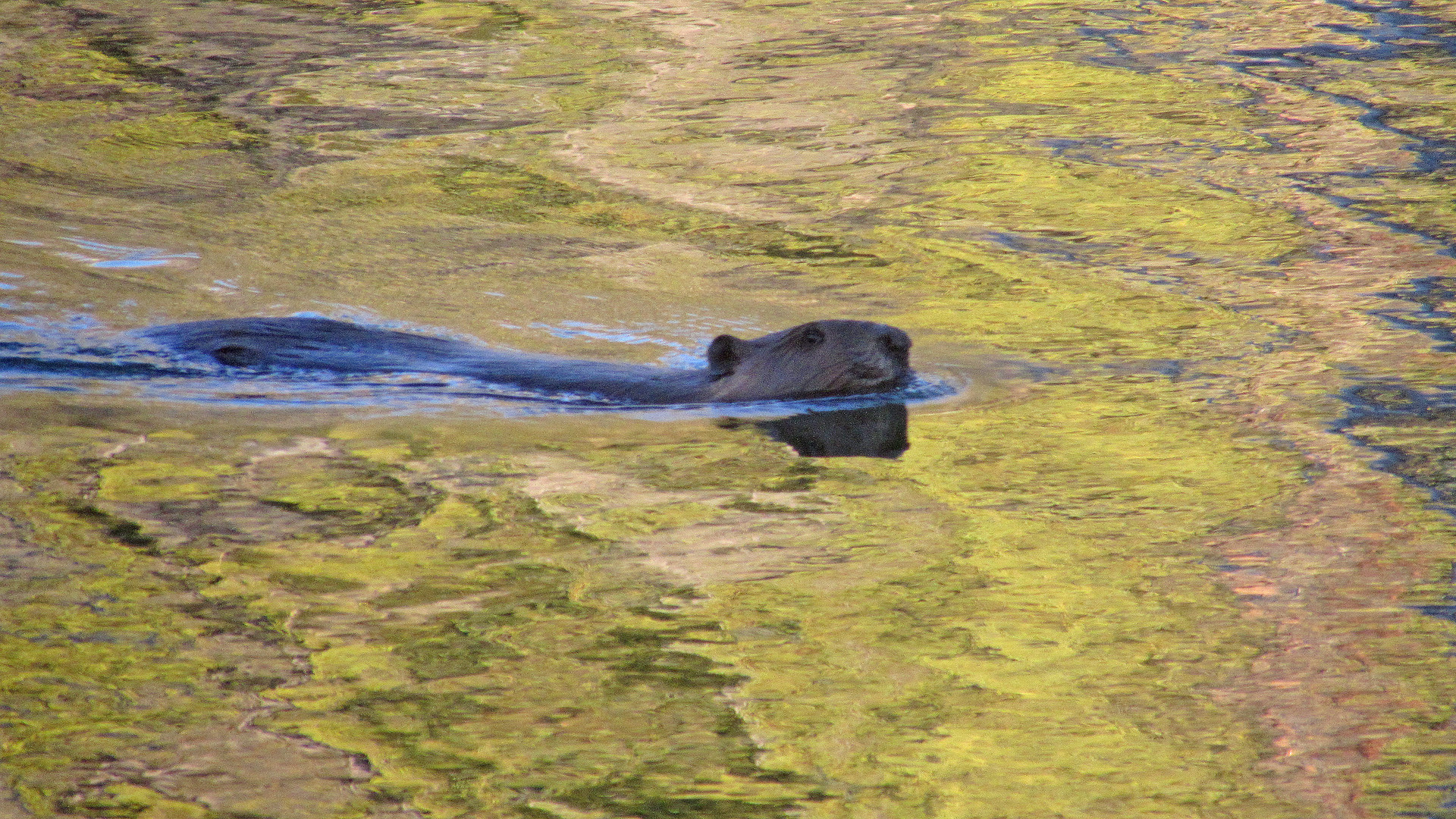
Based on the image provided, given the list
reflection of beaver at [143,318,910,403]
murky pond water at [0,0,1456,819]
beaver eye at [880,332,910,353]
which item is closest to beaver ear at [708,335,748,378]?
reflection of beaver at [143,318,910,403]

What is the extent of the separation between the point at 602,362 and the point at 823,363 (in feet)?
3.54

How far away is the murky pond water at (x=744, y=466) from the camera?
342cm

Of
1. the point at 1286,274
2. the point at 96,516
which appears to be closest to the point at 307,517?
the point at 96,516

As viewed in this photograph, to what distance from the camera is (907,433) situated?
6.00 m

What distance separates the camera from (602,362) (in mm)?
7090

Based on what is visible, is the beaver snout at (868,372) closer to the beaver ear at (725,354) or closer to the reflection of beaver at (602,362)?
the reflection of beaver at (602,362)

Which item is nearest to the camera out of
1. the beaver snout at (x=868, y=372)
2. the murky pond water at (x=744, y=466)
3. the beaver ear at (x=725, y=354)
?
the murky pond water at (x=744, y=466)

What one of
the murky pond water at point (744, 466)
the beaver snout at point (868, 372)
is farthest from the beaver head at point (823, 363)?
the murky pond water at point (744, 466)

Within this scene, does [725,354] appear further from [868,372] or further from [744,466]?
[744,466]

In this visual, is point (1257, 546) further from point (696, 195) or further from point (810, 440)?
point (696, 195)

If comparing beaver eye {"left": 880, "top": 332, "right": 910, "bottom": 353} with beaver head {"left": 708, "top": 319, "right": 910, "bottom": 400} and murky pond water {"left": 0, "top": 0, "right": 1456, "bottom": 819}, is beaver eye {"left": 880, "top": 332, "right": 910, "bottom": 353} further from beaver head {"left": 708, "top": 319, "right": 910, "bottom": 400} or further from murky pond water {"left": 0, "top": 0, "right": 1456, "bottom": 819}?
murky pond water {"left": 0, "top": 0, "right": 1456, "bottom": 819}

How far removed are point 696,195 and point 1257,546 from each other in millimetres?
6152

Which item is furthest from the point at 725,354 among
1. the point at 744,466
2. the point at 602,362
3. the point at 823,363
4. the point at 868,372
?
the point at 744,466

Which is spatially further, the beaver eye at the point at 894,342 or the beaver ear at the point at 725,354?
the beaver ear at the point at 725,354
